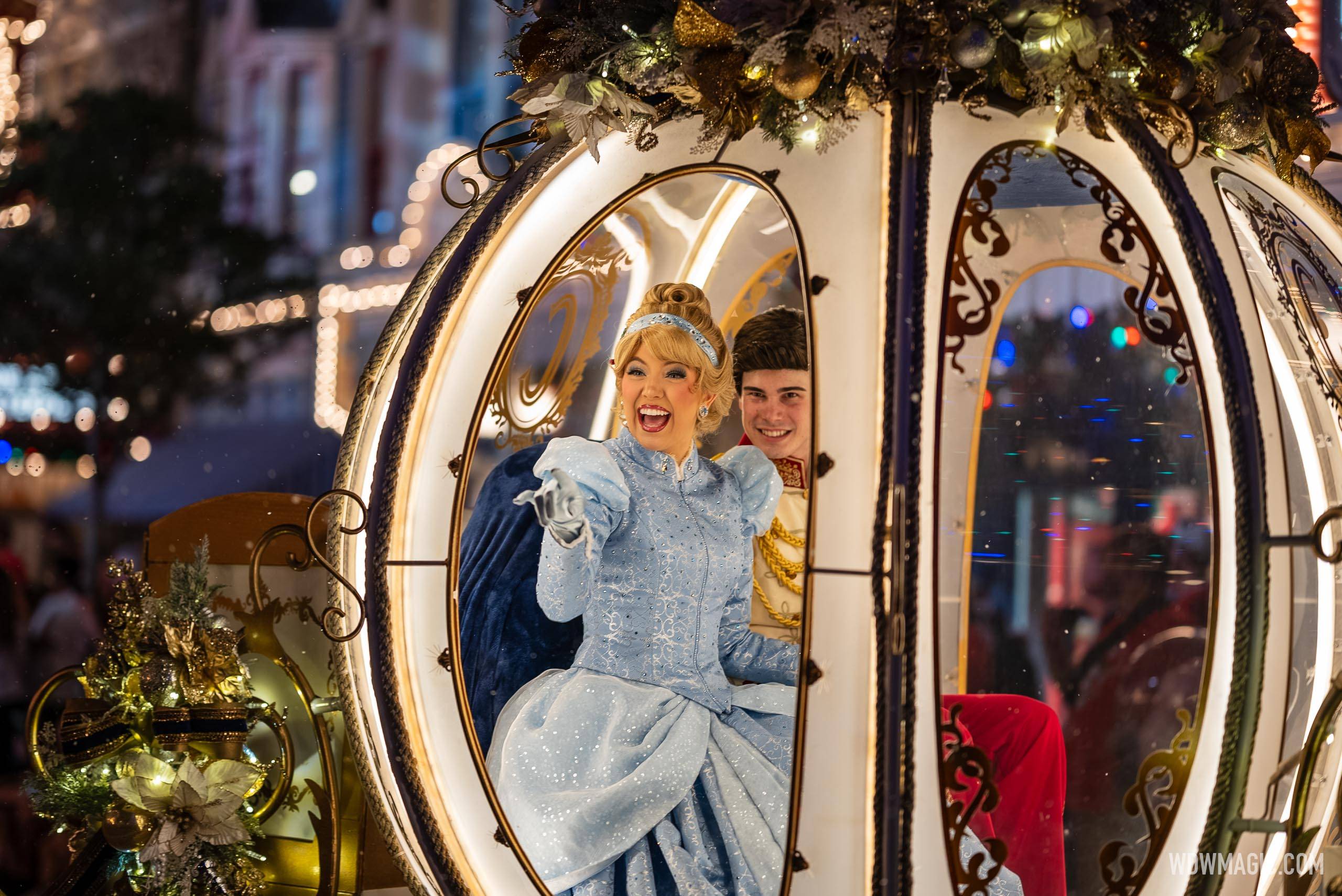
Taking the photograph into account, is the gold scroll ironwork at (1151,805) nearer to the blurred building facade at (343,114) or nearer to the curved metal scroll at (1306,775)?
the curved metal scroll at (1306,775)

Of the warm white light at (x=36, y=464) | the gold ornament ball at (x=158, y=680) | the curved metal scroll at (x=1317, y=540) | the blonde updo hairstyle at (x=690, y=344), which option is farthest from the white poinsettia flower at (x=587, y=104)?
the warm white light at (x=36, y=464)

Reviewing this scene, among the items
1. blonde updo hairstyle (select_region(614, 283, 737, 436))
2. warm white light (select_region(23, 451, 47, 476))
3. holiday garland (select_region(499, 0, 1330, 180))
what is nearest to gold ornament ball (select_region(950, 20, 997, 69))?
holiday garland (select_region(499, 0, 1330, 180))

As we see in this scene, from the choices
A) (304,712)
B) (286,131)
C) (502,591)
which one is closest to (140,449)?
(286,131)

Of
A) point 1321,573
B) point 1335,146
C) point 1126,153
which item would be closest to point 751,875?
point 1321,573

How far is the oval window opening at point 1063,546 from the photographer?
157 centimetres

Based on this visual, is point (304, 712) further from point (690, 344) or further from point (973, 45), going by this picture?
point (973, 45)

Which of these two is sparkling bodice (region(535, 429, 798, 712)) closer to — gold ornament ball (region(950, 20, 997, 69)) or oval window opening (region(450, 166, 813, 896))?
oval window opening (region(450, 166, 813, 896))

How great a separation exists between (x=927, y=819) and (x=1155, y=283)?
0.79m

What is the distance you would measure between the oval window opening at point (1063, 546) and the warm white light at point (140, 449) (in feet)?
12.3

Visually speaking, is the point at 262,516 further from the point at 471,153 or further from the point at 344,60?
the point at 344,60

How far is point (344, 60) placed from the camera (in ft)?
14.4

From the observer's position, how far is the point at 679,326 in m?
1.82

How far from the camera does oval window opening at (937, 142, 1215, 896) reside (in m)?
1.57

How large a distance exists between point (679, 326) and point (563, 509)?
328mm
